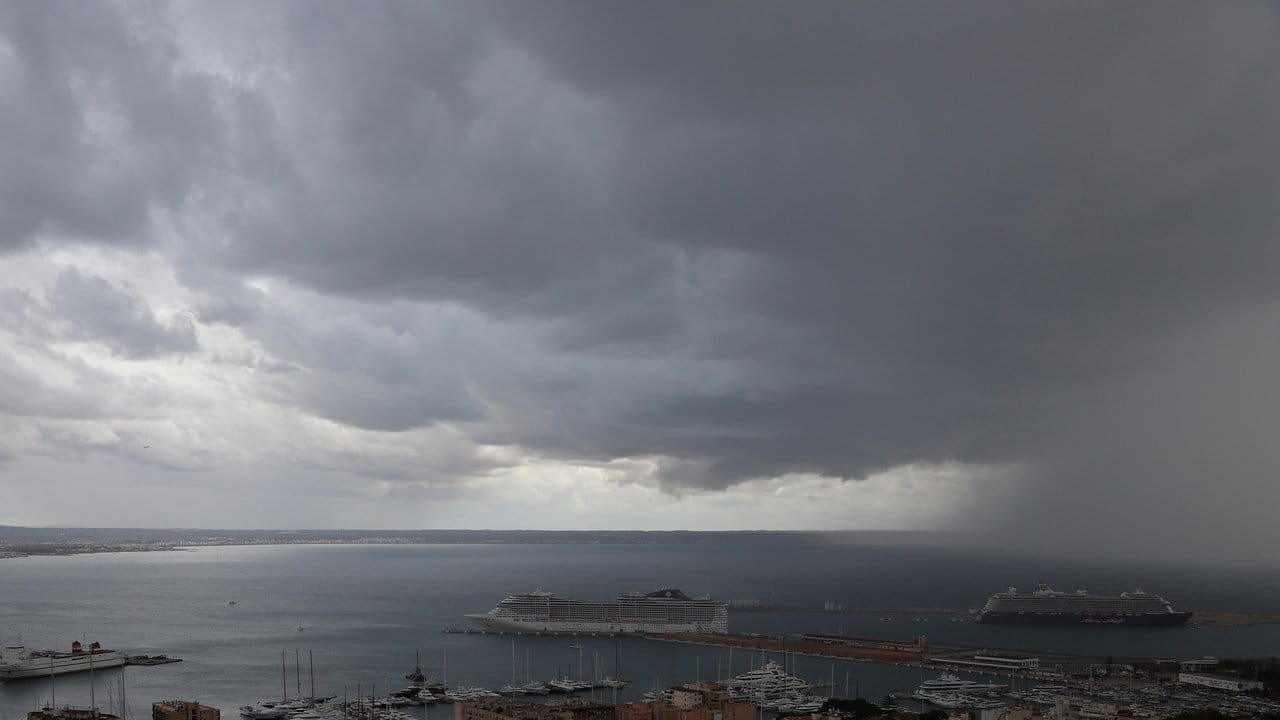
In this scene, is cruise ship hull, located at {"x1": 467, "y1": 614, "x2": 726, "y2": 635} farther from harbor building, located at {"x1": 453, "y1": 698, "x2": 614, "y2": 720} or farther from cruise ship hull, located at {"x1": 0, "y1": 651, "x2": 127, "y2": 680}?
harbor building, located at {"x1": 453, "y1": 698, "x2": 614, "y2": 720}

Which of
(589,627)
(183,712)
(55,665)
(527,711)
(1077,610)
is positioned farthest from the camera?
(1077,610)

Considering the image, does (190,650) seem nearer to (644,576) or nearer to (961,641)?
(961,641)

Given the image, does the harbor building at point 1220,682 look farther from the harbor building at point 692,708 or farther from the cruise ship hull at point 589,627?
the cruise ship hull at point 589,627

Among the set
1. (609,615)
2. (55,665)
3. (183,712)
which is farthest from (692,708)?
(609,615)

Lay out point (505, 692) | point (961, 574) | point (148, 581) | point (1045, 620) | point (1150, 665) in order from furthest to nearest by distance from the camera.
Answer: point (961, 574) < point (148, 581) < point (1045, 620) < point (1150, 665) < point (505, 692)

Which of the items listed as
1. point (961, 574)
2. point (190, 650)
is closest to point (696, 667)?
point (190, 650)

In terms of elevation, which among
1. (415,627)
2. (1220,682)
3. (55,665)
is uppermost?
(55,665)

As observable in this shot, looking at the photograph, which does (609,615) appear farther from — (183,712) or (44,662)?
(183,712)
